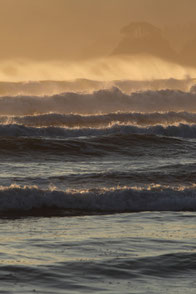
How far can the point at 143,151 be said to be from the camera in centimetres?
2967

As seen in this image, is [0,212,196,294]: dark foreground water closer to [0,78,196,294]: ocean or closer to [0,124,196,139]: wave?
[0,78,196,294]: ocean

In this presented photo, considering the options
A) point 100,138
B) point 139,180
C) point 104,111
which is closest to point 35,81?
point 104,111

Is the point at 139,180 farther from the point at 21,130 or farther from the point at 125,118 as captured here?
the point at 125,118

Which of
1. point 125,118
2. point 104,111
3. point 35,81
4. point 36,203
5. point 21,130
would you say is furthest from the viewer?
point 35,81

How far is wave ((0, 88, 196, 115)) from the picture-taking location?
59.7m

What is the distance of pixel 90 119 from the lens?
51781 mm

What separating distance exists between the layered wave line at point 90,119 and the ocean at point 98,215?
1555cm

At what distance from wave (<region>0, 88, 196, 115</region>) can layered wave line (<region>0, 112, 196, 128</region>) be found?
679 cm

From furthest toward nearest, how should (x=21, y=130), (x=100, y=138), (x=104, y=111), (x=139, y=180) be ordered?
(x=104, y=111)
(x=21, y=130)
(x=100, y=138)
(x=139, y=180)

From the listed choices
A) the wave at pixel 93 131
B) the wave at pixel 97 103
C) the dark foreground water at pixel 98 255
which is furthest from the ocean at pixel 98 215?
the wave at pixel 97 103

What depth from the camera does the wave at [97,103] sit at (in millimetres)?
59656

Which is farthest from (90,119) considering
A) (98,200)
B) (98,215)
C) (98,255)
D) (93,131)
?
(98,255)

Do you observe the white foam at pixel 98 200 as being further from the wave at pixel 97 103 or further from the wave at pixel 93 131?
the wave at pixel 97 103

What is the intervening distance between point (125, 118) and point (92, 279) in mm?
45304
